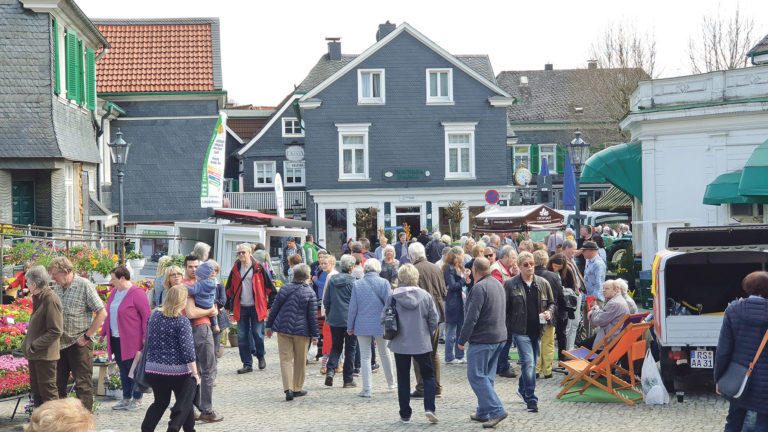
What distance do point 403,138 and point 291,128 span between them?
12260 mm

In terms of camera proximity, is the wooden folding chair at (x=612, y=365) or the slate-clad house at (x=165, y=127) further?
the slate-clad house at (x=165, y=127)

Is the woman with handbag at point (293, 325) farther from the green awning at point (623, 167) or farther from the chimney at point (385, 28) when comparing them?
the chimney at point (385, 28)

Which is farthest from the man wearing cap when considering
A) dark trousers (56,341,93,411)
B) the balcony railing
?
the balcony railing

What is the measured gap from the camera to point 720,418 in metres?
10.1

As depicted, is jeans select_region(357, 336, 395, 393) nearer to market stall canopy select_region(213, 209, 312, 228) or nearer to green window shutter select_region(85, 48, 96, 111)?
market stall canopy select_region(213, 209, 312, 228)

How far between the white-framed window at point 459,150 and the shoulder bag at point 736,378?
3443 cm

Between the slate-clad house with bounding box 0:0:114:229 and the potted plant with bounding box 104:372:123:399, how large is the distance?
1125 centimetres

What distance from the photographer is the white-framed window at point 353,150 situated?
4159cm

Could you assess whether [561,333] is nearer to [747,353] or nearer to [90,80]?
[747,353]

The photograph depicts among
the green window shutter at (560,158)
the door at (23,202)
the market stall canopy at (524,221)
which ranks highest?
the green window shutter at (560,158)

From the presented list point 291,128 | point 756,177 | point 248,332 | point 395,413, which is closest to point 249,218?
point 248,332

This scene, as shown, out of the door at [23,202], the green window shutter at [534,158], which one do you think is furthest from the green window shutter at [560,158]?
the door at [23,202]

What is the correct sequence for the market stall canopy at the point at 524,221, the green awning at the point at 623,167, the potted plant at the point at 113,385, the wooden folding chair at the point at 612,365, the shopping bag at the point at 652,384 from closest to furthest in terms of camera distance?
the shopping bag at the point at 652,384 → the wooden folding chair at the point at 612,365 → the potted plant at the point at 113,385 → the green awning at the point at 623,167 → the market stall canopy at the point at 524,221

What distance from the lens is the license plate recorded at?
10.9 m
